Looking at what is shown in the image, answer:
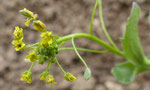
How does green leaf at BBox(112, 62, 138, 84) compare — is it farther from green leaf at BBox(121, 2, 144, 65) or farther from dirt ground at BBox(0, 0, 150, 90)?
dirt ground at BBox(0, 0, 150, 90)

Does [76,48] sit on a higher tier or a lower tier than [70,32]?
lower

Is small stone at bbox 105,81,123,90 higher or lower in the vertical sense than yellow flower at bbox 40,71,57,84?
higher

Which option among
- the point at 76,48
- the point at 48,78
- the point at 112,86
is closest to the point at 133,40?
the point at 76,48

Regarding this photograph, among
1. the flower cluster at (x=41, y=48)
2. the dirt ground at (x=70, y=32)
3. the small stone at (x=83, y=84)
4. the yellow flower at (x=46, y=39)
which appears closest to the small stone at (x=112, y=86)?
the dirt ground at (x=70, y=32)

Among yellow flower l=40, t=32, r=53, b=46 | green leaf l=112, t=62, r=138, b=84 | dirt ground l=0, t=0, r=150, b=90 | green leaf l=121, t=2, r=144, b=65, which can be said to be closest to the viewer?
yellow flower l=40, t=32, r=53, b=46

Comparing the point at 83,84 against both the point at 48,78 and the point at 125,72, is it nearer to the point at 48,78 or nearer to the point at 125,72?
the point at 125,72

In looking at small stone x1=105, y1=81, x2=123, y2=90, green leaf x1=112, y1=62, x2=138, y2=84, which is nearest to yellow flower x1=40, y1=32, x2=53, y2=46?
green leaf x1=112, y1=62, x2=138, y2=84

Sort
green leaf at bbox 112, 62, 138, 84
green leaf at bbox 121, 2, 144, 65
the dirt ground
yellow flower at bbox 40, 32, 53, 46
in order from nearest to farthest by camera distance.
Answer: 1. yellow flower at bbox 40, 32, 53, 46
2. green leaf at bbox 121, 2, 144, 65
3. green leaf at bbox 112, 62, 138, 84
4. the dirt ground
